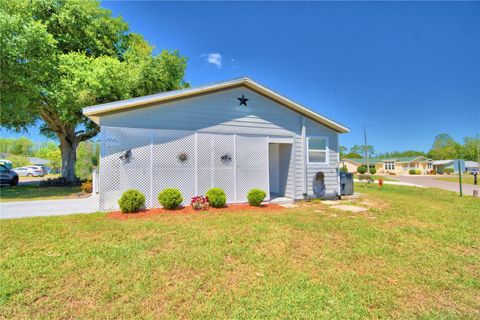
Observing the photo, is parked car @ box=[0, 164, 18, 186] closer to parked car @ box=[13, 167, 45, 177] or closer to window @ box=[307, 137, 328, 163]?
parked car @ box=[13, 167, 45, 177]

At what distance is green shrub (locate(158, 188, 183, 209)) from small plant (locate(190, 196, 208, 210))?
1.51 feet

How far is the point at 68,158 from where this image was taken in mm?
15734

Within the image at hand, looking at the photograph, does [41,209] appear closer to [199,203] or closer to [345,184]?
[199,203]

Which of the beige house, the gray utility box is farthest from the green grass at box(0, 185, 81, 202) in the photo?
the beige house

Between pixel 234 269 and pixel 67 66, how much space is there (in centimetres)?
1401

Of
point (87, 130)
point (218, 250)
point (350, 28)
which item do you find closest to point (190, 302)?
point (218, 250)

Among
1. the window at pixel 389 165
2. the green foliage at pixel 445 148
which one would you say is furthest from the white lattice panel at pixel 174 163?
the green foliage at pixel 445 148

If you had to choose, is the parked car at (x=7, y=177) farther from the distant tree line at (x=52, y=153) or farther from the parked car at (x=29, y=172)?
the parked car at (x=29, y=172)

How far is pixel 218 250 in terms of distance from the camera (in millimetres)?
4207

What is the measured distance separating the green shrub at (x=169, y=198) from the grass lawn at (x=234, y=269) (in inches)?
40.3

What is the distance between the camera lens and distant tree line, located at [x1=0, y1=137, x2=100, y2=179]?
27.7 meters

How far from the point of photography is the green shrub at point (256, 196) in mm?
8086

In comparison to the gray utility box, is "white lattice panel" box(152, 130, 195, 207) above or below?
above

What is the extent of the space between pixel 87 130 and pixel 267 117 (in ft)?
46.5
